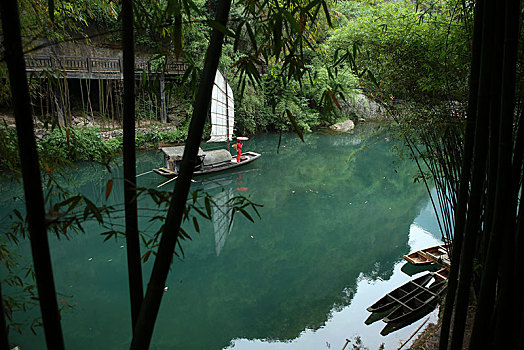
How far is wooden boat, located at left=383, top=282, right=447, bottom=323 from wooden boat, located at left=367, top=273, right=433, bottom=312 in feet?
0.11

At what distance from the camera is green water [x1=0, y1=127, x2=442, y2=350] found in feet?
10.3

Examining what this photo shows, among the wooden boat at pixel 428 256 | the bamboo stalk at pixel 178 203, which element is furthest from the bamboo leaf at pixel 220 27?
the wooden boat at pixel 428 256

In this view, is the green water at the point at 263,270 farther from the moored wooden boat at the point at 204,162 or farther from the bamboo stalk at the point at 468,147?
the bamboo stalk at the point at 468,147

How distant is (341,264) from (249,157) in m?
4.19

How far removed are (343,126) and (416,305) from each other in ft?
34.1

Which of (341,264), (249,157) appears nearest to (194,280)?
(341,264)

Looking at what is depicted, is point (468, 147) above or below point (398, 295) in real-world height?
above

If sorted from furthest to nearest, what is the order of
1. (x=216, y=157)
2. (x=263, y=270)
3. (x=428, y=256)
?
(x=216, y=157) → (x=263, y=270) → (x=428, y=256)

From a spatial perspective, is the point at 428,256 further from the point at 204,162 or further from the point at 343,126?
the point at 343,126

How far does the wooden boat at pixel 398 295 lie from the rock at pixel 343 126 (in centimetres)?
980

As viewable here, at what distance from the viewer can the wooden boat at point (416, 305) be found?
3.05 meters

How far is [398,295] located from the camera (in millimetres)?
3318

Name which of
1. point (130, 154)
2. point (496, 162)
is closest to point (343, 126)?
point (496, 162)

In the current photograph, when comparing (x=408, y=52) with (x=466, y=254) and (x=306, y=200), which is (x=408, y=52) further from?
(x=306, y=200)
